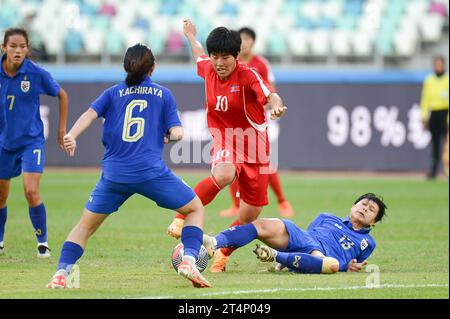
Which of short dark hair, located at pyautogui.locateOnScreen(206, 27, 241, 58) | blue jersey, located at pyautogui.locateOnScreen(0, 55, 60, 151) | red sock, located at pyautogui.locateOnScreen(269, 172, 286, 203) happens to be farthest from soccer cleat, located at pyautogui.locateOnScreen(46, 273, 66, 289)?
red sock, located at pyautogui.locateOnScreen(269, 172, 286, 203)

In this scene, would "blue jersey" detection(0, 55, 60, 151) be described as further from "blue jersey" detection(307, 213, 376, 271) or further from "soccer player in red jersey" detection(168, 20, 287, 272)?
"blue jersey" detection(307, 213, 376, 271)

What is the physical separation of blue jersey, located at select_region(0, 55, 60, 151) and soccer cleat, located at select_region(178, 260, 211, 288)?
3.00 m

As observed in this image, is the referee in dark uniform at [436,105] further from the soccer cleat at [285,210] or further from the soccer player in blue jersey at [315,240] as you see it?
the soccer player in blue jersey at [315,240]

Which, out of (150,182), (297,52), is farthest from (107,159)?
(297,52)

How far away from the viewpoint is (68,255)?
25.1 feet

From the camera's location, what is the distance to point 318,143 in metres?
22.1

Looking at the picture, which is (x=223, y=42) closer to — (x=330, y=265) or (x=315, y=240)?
(x=315, y=240)

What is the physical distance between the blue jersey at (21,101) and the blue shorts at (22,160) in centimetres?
6

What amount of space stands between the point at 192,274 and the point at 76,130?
1.41 meters

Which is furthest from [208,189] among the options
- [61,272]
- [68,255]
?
[61,272]

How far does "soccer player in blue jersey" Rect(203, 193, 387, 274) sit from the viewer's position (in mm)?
8555
